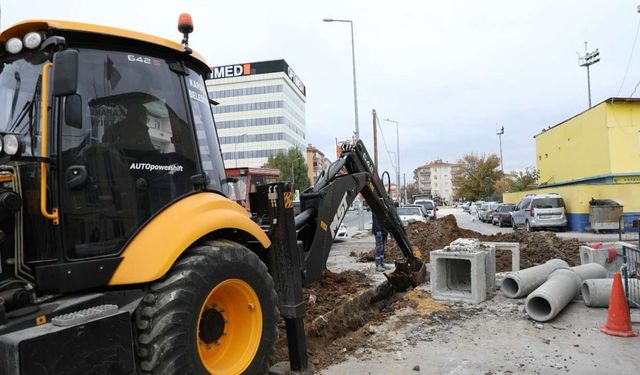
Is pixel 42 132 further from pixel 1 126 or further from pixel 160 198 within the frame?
pixel 160 198

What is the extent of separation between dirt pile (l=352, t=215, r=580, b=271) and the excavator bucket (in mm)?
1698

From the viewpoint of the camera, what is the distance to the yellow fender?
3350 mm

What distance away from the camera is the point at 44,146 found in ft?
10.3

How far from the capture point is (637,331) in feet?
19.4

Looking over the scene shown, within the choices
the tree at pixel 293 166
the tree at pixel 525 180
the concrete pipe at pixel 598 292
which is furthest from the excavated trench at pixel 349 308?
the tree at pixel 293 166

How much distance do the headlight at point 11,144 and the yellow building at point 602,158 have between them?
2278cm

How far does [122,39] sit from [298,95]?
108m

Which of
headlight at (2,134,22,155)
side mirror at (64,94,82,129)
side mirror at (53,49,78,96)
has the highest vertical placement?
side mirror at (53,49,78,96)

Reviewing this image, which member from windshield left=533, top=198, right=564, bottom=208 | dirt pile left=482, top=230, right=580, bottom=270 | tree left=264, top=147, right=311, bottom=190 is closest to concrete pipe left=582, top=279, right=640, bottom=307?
dirt pile left=482, top=230, right=580, bottom=270

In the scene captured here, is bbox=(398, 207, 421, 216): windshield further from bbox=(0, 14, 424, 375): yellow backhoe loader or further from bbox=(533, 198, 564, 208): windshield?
bbox=(0, 14, 424, 375): yellow backhoe loader

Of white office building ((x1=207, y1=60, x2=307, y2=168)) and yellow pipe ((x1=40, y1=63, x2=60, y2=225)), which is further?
white office building ((x1=207, y1=60, x2=307, y2=168))

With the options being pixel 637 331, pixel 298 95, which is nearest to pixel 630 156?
pixel 637 331

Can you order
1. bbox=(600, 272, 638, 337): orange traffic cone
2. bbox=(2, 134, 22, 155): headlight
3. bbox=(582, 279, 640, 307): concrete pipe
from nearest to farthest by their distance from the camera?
1. bbox=(2, 134, 22, 155): headlight
2. bbox=(600, 272, 638, 337): orange traffic cone
3. bbox=(582, 279, 640, 307): concrete pipe

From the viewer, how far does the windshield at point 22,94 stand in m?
3.22
